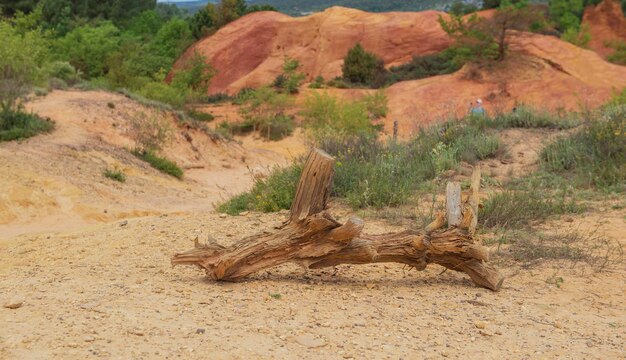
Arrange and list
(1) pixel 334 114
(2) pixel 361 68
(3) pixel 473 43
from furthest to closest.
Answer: (2) pixel 361 68
(3) pixel 473 43
(1) pixel 334 114

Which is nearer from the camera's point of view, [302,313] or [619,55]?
[302,313]

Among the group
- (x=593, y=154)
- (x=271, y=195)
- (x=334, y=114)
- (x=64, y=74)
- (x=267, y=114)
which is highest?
(x=593, y=154)

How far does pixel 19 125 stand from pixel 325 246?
11.5 m

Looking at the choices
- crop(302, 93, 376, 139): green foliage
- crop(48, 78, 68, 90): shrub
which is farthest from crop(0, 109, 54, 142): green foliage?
crop(302, 93, 376, 139): green foliage

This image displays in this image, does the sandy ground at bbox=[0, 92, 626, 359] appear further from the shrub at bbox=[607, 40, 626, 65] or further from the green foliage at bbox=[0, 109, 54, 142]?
the shrub at bbox=[607, 40, 626, 65]

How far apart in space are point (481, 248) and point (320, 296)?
1.12 m

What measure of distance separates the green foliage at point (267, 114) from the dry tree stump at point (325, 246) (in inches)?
815

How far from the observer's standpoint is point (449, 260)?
4.95 m

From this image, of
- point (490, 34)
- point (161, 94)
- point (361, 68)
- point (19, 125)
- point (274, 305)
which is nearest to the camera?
point (274, 305)

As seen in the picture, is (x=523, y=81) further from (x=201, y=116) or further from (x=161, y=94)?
(x=161, y=94)

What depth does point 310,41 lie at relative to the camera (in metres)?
38.1

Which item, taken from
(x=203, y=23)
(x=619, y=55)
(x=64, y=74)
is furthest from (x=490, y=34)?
(x=203, y=23)

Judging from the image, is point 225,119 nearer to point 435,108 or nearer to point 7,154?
point 435,108

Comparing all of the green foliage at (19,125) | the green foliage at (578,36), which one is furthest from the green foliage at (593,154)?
the green foliage at (578,36)
